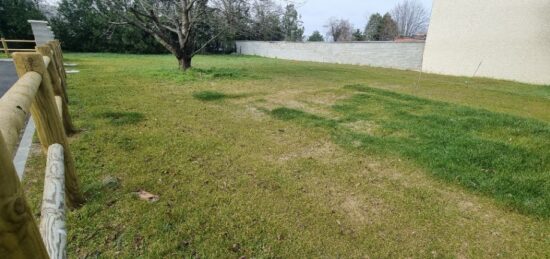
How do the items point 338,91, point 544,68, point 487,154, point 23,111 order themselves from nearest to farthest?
point 23,111, point 487,154, point 338,91, point 544,68

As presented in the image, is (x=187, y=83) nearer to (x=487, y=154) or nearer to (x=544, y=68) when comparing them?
(x=487, y=154)

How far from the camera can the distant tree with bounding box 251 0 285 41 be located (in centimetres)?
999

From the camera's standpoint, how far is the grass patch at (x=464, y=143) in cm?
301

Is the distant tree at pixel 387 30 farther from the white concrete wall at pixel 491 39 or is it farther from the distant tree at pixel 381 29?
the white concrete wall at pixel 491 39

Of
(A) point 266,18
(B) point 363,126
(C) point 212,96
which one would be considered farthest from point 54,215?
(A) point 266,18

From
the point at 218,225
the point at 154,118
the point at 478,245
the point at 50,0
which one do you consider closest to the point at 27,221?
the point at 218,225

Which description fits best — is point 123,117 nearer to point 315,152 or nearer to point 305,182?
point 315,152

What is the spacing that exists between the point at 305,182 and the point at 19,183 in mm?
2557

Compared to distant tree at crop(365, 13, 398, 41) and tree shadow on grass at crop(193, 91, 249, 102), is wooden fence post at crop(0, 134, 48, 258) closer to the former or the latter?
tree shadow on grass at crop(193, 91, 249, 102)

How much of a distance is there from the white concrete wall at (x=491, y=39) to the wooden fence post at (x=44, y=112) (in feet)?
53.7

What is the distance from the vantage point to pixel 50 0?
21109 millimetres

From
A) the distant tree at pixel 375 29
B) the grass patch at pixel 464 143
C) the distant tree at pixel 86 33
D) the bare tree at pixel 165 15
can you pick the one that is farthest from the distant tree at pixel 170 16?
the distant tree at pixel 375 29

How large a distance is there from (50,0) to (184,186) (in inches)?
1044

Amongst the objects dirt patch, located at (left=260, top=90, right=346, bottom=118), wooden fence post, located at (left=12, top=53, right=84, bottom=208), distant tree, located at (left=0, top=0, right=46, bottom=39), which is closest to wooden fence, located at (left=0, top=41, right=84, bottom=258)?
wooden fence post, located at (left=12, top=53, right=84, bottom=208)
